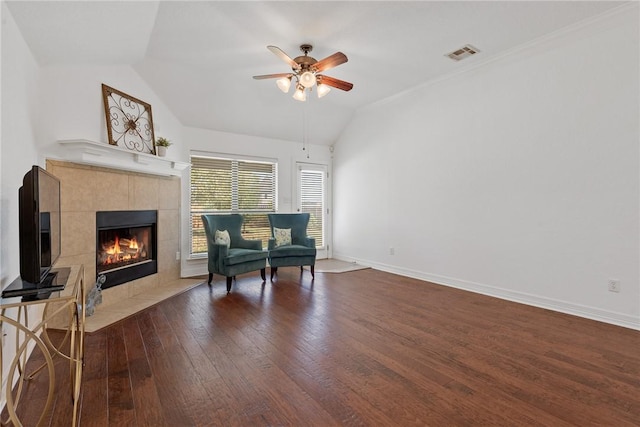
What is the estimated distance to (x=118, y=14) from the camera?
276cm

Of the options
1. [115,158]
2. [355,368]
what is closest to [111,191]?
[115,158]

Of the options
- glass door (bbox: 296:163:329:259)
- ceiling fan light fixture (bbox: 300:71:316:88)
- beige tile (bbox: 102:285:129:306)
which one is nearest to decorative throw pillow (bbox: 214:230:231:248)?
beige tile (bbox: 102:285:129:306)

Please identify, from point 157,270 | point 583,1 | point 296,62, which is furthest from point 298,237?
point 583,1

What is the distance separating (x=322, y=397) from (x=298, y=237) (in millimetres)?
3728

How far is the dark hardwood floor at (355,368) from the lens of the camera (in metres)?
1.84

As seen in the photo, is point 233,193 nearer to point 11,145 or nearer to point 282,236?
point 282,236

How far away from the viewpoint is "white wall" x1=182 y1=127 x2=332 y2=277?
5211 mm

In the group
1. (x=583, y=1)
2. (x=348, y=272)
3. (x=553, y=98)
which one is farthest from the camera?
(x=348, y=272)

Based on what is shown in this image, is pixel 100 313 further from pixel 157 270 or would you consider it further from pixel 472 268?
pixel 472 268

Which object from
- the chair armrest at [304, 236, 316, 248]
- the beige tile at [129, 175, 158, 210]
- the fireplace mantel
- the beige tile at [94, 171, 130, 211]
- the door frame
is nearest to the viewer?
the fireplace mantel

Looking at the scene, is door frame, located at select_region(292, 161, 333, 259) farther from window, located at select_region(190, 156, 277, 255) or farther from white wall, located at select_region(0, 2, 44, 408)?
white wall, located at select_region(0, 2, 44, 408)

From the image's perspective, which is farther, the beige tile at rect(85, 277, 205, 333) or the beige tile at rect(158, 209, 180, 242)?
the beige tile at rect(158, 209, 180, 242)

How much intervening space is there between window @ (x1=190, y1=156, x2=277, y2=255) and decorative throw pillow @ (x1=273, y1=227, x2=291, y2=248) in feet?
2.14

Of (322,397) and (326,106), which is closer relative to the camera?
(322,397)
